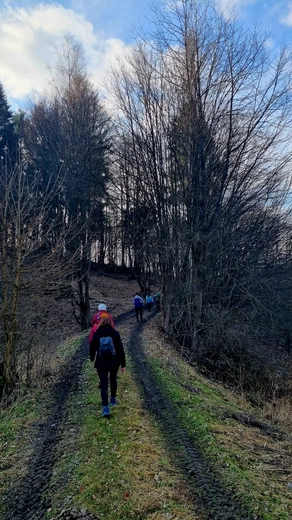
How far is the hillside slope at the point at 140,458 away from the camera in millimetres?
4297

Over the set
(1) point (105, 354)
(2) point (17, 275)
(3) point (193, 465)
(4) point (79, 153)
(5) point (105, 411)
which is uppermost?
(4) point (79, 153)

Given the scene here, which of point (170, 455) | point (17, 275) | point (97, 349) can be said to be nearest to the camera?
point (170, 455)

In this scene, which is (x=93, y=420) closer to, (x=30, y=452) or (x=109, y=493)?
(x=30, y=452)

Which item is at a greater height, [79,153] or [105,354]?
[79,153]

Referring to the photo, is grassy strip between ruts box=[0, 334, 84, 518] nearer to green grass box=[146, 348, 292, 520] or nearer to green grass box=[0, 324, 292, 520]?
green grass box=[0, 324, 292, 520]

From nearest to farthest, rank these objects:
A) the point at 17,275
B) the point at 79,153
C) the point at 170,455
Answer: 1. the point at 170,455
2. the point at 17,275
3. the point at 79,153

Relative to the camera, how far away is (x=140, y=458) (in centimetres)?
525

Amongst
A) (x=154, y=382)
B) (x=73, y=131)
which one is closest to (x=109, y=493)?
(x=154, y=382)

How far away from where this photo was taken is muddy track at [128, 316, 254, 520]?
4.20 metres

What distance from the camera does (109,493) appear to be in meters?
4.48

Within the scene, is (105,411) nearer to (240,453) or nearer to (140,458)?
(140,458)

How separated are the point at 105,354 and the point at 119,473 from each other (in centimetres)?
221

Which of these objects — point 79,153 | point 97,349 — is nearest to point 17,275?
point 97,349

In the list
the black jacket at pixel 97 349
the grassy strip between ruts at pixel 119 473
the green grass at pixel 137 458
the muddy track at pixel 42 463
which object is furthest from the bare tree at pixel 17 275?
the grassy strip between ruts at pixel 119 473
